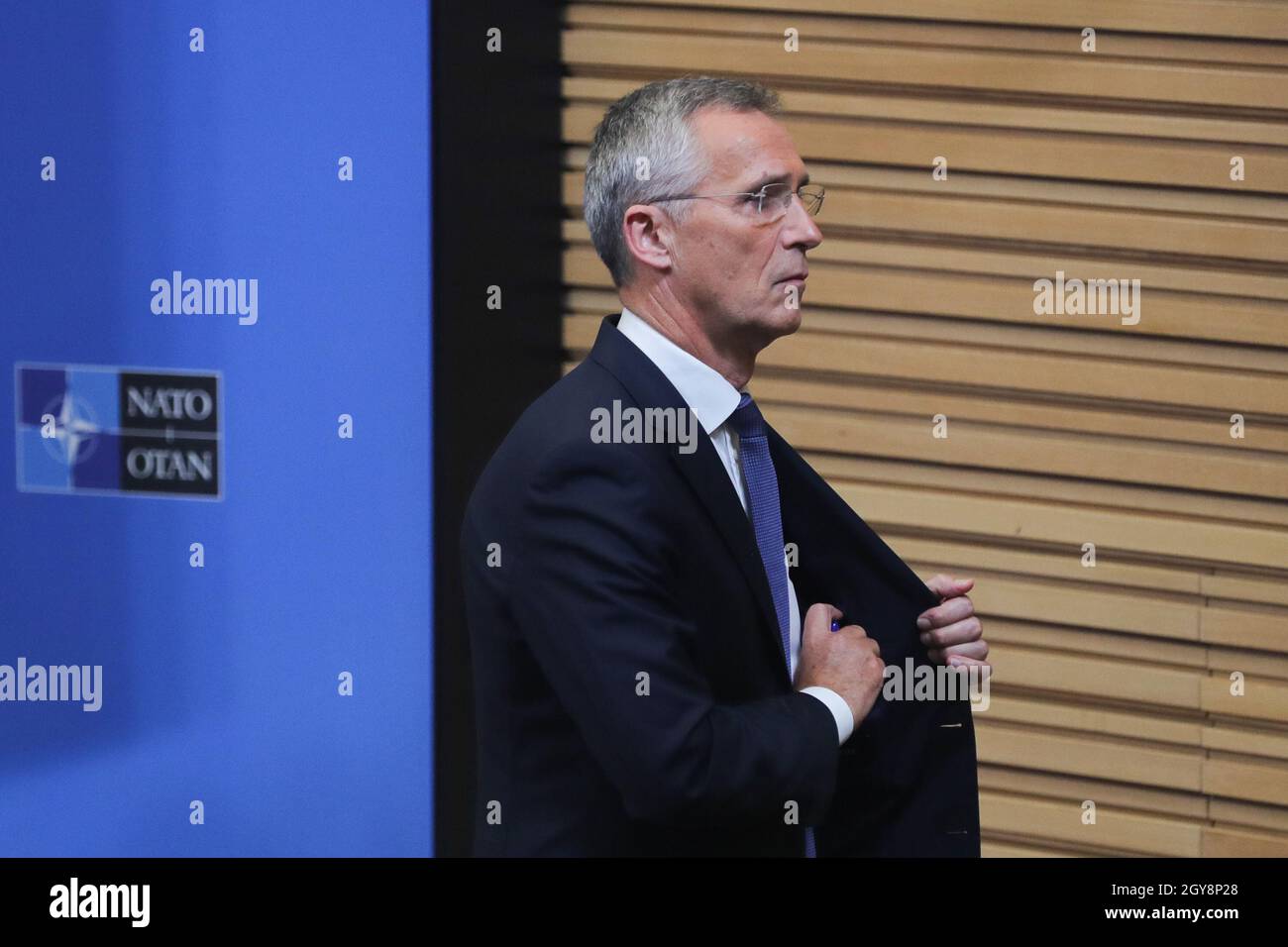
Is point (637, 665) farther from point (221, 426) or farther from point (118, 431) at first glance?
point (118, 431)

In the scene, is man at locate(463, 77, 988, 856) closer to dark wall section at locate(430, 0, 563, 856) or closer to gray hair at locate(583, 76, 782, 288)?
gray hair at locate(583, 76, 782, 288)

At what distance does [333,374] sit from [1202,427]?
2054mm

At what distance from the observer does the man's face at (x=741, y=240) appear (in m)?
2.21

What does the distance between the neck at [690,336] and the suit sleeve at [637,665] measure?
0.30m

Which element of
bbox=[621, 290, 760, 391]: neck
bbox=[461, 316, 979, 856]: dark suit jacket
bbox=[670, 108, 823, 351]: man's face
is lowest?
bbox=[461, 316, 979, 856]: dark suit jacket

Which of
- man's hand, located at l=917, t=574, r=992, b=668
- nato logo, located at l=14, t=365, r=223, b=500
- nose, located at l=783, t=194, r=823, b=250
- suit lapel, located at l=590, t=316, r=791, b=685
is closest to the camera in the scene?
suit lapel, located at l=590, t=316, r=791, b=685

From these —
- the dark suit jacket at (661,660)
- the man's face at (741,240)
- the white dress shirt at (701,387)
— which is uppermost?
the man's face at (741,240)

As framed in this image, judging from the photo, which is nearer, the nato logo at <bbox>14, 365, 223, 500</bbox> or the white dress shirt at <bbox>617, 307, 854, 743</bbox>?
the white dress shirt at <bbox>617, 307, 854, 743</bbox>

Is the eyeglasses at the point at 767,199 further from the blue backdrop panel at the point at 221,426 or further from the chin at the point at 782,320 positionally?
the blue backdrop panel at the point at 221,426

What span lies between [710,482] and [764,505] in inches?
6.7

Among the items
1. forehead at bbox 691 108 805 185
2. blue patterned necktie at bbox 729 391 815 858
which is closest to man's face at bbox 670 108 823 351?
forehead at bbox 691 108 805 185

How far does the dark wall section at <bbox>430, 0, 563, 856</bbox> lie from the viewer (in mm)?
3748

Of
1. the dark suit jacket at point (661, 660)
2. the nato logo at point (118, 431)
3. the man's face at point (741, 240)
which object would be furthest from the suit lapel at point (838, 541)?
the nato logo at point (118, 431)

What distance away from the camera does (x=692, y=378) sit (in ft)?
7.34
